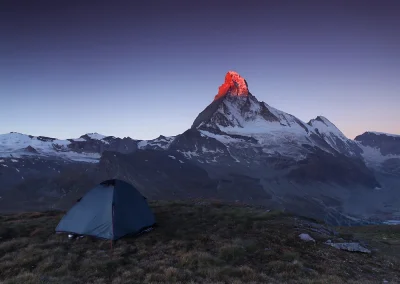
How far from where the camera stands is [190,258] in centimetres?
1967

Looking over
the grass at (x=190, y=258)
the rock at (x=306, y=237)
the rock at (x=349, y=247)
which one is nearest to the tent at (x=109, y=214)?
the grass at (x=190, y=258)

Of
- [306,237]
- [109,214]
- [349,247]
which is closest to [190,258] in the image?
[109,214]

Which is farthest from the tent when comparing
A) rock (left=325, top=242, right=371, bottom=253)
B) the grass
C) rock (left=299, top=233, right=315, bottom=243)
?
rock (left=325, top=242, right=371, bottom=253)

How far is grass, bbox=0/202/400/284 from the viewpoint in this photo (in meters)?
17.4

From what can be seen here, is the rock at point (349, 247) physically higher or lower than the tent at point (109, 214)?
lower

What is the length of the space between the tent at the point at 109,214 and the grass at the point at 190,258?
0.77 metres

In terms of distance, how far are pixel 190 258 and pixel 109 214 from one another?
27.0 ft

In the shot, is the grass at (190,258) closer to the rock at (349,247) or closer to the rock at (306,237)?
the rock at (306,237)

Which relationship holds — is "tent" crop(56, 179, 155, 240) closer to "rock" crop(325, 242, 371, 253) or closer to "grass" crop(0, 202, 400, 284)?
"grass" crop(0, 202, 400, 284)

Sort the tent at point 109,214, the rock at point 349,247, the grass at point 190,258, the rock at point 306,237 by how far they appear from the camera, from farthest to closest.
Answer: the rock at point 306,237 → the rock at point 349,247 → the tent at point 109,214 → the grass at point 190,258

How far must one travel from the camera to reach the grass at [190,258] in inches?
686

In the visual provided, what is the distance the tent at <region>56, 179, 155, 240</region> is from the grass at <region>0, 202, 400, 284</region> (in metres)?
0.77

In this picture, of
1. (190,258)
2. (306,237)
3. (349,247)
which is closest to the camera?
(190,258)

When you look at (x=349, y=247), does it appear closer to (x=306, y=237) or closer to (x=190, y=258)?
(x=306, y=237)
